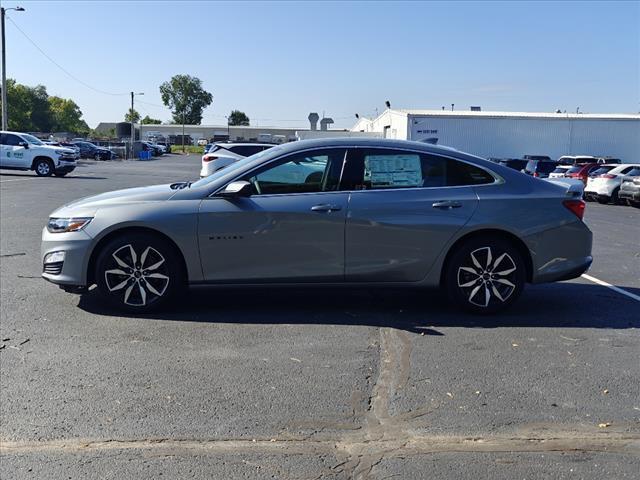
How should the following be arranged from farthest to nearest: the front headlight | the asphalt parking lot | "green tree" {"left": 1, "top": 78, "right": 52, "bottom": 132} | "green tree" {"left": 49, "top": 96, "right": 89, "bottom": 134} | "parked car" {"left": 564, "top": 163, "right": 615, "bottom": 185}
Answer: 1. "green tree" {"left": 49, "top": 96, "right": 89, "bottom": 134}
2. "green tree" {"left": 1, "top": 78, "right": 52, "bottom": 132}
3. "parked car" {"left": 564, "top": 163, "right": 615, "bottom": 185}
4. the front headlight
5. the asphalt parking lot

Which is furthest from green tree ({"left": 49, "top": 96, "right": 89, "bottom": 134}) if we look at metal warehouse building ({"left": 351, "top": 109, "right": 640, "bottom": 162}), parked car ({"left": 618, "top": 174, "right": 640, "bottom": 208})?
parked car ({"left": 618, "top": 174, "right": 640, "bottom": 208})

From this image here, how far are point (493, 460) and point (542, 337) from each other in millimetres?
2315

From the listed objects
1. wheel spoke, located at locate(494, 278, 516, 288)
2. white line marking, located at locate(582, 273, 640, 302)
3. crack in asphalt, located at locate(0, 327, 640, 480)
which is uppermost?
wheel spoke, located at locate(494, 278, 516, 288)

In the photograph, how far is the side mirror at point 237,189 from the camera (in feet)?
18.9

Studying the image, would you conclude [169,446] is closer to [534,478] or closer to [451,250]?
[534,478]

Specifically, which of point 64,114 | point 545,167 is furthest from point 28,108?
point 545,167

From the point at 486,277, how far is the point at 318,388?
92.1 inches

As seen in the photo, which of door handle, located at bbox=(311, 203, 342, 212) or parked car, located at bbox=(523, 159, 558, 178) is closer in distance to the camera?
door handle, located at bbox=(311, 203, 342, 212)

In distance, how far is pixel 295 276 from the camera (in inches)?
232

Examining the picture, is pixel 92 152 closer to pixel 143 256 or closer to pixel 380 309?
pixel 143 256

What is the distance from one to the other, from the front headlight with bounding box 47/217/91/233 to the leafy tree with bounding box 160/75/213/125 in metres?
162

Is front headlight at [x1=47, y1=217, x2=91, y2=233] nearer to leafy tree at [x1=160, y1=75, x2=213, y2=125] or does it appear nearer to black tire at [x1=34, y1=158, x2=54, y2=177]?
black tire at [x1=34, y1=158, x2=54, y2=177]

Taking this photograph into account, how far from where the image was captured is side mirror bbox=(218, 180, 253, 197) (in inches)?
227

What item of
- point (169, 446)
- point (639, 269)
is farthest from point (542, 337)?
point (639, 269)
